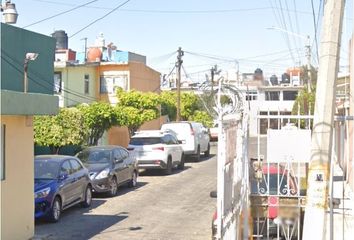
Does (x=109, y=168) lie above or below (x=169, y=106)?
below

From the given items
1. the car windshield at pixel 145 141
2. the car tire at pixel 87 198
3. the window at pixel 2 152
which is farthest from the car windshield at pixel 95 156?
the window at pixel 2 152

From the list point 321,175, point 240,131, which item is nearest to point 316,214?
point 321,175

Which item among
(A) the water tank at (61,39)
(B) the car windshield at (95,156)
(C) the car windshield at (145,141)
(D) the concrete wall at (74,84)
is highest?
(A) the water tank at (61,39)

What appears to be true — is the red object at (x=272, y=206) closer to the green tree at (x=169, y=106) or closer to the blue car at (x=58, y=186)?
the blue car at (x=58, y=186)

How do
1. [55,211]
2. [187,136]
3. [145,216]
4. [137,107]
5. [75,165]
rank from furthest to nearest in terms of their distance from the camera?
[137,107] → [187,136] → [75,165] → [145,216] → [55,211]

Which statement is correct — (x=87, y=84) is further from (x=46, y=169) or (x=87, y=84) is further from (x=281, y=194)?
(x=281, y=194)

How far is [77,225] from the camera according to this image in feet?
42.9

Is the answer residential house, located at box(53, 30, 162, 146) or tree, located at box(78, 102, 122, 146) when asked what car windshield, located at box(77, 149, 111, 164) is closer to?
tree, located at box(78, 102, 122, 146)

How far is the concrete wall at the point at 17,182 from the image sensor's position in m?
10.2

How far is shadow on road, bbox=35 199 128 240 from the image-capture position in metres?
12.0

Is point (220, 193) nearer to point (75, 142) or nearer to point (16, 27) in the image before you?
point (16, 27)

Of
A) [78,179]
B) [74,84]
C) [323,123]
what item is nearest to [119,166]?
[78,179]

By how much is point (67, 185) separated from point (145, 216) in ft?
6.61

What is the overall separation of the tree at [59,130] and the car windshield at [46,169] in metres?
8.28
